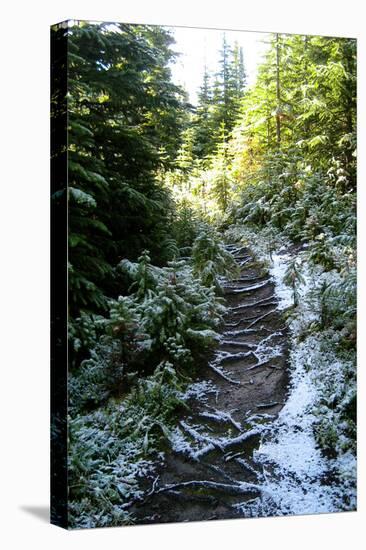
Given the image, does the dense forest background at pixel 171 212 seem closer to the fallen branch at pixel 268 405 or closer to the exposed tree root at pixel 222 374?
the exposed tree root at pixel 222 374

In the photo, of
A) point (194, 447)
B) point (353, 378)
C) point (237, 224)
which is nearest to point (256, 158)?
point (237, 224)

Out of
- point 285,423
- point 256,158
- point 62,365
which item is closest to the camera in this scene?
point 62,365

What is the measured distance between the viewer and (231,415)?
22.5 ft

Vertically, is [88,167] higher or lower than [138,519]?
higher

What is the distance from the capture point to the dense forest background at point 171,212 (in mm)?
6379

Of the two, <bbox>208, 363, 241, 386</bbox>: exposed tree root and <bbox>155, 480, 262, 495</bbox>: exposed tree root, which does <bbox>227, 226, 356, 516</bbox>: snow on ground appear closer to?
<bbox>155, 480, 262, 495</bbox>: exposed tree root

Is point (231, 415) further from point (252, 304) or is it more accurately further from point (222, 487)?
point (252, 304)

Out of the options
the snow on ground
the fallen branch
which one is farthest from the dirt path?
the snow on ground

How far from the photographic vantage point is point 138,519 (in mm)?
6395

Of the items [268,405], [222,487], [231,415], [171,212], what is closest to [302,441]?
[268,405]

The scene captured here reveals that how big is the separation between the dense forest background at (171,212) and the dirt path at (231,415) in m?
0.16

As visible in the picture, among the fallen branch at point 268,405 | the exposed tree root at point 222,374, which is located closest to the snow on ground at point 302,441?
the fallen branch at point 268,405

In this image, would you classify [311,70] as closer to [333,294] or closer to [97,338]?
[333,294]

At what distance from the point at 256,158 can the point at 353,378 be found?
2402 millimetres
